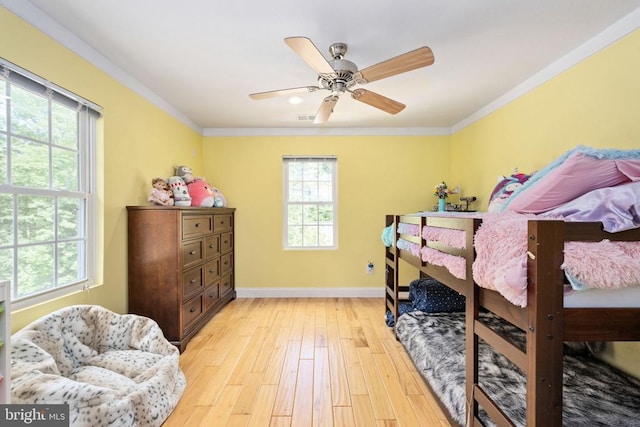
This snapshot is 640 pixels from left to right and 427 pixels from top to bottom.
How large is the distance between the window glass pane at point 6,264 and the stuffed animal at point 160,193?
104 cm

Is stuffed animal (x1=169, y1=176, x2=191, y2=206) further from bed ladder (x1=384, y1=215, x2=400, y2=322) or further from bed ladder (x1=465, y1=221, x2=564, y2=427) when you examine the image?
bed ladder (x1=465, y1=221, x2=564, y2=427)

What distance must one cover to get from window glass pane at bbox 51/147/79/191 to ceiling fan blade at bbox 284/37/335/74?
1.69 metres

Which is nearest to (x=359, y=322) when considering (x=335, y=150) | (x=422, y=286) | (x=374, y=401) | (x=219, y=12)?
(x=422, y=286)

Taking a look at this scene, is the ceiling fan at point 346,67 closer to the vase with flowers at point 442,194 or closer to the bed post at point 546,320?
the bed post at point 546,320

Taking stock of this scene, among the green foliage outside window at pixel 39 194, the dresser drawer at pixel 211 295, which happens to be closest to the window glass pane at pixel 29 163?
the green foliage outside window at pixel 39 194

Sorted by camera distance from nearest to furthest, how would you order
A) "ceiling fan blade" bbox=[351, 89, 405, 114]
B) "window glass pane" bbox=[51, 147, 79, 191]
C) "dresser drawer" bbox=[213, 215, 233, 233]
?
"window glass pane" bbox=[51, 147, 79, 191] < "ceiling fan blade" bbox=[351, 89, 405, 114] < "dresser drawer" bbox=[213, 215, 233, 233]

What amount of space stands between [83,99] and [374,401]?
9.01 feet

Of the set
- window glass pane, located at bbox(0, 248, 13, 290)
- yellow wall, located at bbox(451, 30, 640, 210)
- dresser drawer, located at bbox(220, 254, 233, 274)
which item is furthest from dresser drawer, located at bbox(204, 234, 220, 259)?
yellow wall, located at bbox(451, 30, 640, 210)

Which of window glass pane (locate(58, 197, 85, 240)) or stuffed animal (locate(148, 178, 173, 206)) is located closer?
window glass pane (locate(58, 197, 85, 240))

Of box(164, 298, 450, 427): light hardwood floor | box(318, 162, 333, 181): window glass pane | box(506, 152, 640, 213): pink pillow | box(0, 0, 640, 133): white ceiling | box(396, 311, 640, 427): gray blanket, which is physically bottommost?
box(164, 298, 450, 427): light hardwood floor

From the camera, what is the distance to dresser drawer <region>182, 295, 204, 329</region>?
7.90 feet

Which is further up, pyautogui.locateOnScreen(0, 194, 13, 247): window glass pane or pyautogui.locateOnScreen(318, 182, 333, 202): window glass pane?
pyautogui.locateOnScreen(318, 182, 333, 202): window glass pane

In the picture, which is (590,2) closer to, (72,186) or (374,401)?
(374,401)

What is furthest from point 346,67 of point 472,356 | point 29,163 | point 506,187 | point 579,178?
point 29,163
